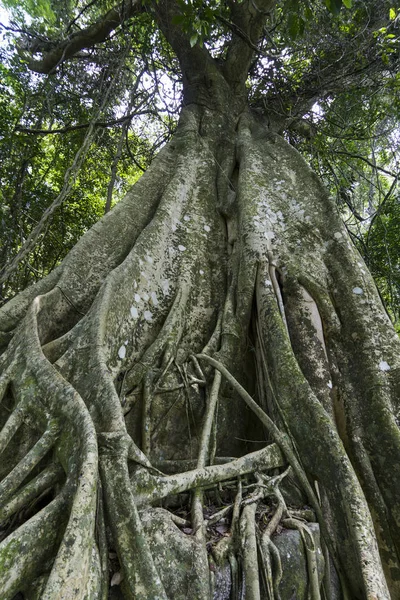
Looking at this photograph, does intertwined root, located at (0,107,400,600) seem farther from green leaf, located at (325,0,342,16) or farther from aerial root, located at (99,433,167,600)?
green leaf, located at (325,0,342,16)

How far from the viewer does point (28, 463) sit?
5.70 ft

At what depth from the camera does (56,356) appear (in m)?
2.47

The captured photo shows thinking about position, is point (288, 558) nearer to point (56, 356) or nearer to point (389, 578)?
point (389, 578)

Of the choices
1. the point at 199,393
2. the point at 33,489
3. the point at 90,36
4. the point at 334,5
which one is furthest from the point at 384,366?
the point at 90,36

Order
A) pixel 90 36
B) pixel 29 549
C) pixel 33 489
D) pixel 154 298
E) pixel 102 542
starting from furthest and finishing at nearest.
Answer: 1. pixel 90 36
2. pixel 154 298
3. pixel 33 489
4. pixel 102 542
5. pixel 29 549

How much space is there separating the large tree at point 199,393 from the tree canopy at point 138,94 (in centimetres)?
184

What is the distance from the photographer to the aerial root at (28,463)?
5.42 feet

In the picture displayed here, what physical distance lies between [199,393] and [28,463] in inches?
44.5

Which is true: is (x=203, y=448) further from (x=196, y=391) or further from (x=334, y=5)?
(x=334, y=5)

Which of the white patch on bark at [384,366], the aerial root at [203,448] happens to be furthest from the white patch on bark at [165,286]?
the white patch on bark at [384,366]

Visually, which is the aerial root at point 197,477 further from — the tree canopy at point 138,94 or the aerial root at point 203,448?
the tree canopy at point 138,94

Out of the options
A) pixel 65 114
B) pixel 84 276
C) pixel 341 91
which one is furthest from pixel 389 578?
pixel 65 114

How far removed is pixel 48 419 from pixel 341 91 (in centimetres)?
573

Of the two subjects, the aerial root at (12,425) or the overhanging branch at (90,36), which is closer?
the aerial root at (12,425)
